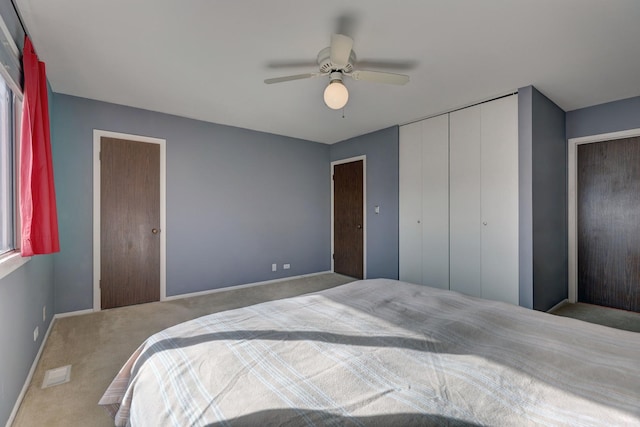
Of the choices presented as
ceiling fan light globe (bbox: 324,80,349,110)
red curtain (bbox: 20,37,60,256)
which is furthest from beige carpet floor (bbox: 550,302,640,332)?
red curtain (bbox: 20,37,60,256)

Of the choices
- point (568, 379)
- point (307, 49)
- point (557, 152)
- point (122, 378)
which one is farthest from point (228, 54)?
point (557, 152)

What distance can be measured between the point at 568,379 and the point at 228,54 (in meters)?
2.87

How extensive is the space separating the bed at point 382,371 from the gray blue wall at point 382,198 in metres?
2.81

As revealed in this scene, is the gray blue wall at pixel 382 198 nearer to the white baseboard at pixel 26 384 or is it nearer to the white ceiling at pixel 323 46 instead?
the white ceiling at pixel 323 46

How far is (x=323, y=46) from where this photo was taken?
2.26m

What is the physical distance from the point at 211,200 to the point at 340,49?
295 cm

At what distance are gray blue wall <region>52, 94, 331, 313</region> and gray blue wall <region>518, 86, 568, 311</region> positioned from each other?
124 inches

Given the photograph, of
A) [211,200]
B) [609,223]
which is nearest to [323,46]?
[211,200]

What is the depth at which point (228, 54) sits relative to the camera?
2408 millimetres

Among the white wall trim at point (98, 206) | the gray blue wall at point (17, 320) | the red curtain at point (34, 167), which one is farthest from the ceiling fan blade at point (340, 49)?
the white wall trim at point (98, 206)

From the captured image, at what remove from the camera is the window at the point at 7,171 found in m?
1.96

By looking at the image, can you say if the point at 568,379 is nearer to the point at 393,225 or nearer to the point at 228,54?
the point at 228,54

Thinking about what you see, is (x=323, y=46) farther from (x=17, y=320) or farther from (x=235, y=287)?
(x=235, y=287)

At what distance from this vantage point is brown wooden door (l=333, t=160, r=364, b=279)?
497cm
